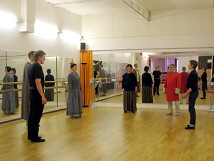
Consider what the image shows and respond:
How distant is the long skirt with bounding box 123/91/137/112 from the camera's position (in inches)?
314

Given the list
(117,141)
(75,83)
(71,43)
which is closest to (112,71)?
(71,43)

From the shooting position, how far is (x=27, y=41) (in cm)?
725

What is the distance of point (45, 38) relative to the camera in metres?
8.02

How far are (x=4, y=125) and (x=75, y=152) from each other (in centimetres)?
291

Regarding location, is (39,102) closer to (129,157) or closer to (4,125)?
(129,157)

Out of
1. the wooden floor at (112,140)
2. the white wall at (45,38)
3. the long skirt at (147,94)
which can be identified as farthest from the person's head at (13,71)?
the long skirt at (147,94)

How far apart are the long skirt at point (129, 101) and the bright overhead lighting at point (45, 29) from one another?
119 inches

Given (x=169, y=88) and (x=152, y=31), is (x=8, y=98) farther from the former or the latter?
(x=152, y=31)

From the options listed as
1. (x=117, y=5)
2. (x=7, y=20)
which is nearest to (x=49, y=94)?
(x=7, y=20)

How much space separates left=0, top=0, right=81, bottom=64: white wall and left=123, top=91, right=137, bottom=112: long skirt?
271 centimetres

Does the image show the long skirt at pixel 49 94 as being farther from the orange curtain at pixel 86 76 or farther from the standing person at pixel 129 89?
the standing person at pixel 129 89

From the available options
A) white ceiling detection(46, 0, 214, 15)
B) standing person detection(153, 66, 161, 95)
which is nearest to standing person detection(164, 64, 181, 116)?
white ceiling detection(46, 0, 214, 15)

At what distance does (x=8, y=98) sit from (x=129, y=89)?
3476 millimetres

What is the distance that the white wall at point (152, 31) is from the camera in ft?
28.5
